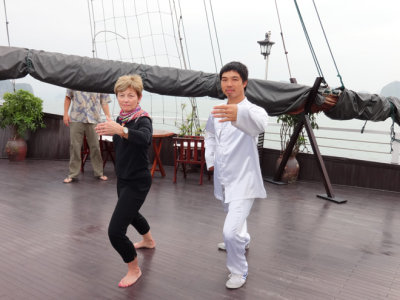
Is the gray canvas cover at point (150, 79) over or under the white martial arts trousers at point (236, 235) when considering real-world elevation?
over

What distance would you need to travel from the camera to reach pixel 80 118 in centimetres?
532

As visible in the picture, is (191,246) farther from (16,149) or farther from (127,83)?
(16,149)

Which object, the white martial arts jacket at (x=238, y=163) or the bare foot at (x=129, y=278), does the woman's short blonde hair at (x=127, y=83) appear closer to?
the white martial arts jacket at (x=238, y=163)

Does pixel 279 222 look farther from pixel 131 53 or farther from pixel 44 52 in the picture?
pixel 131 53

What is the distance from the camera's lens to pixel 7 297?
2.25 m

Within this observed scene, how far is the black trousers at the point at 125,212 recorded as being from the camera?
235 centimetres

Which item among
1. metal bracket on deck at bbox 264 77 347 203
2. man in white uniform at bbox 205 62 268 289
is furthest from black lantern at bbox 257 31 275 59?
man in white uniform at bbox 205 62 268 289

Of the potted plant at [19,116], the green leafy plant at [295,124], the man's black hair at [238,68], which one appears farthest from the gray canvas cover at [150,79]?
the potted plant at [19,116]

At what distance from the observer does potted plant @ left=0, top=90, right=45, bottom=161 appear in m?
6.41

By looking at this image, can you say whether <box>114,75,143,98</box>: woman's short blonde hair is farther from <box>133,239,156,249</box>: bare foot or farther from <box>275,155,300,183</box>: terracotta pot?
<box>275,155,300,183</box>: terracotta pot

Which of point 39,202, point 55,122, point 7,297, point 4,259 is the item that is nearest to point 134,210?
point 7,297

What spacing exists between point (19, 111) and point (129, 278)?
16.1ft

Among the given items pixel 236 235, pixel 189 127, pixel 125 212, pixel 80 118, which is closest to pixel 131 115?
pixel 125 212

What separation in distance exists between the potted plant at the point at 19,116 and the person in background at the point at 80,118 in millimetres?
1403
